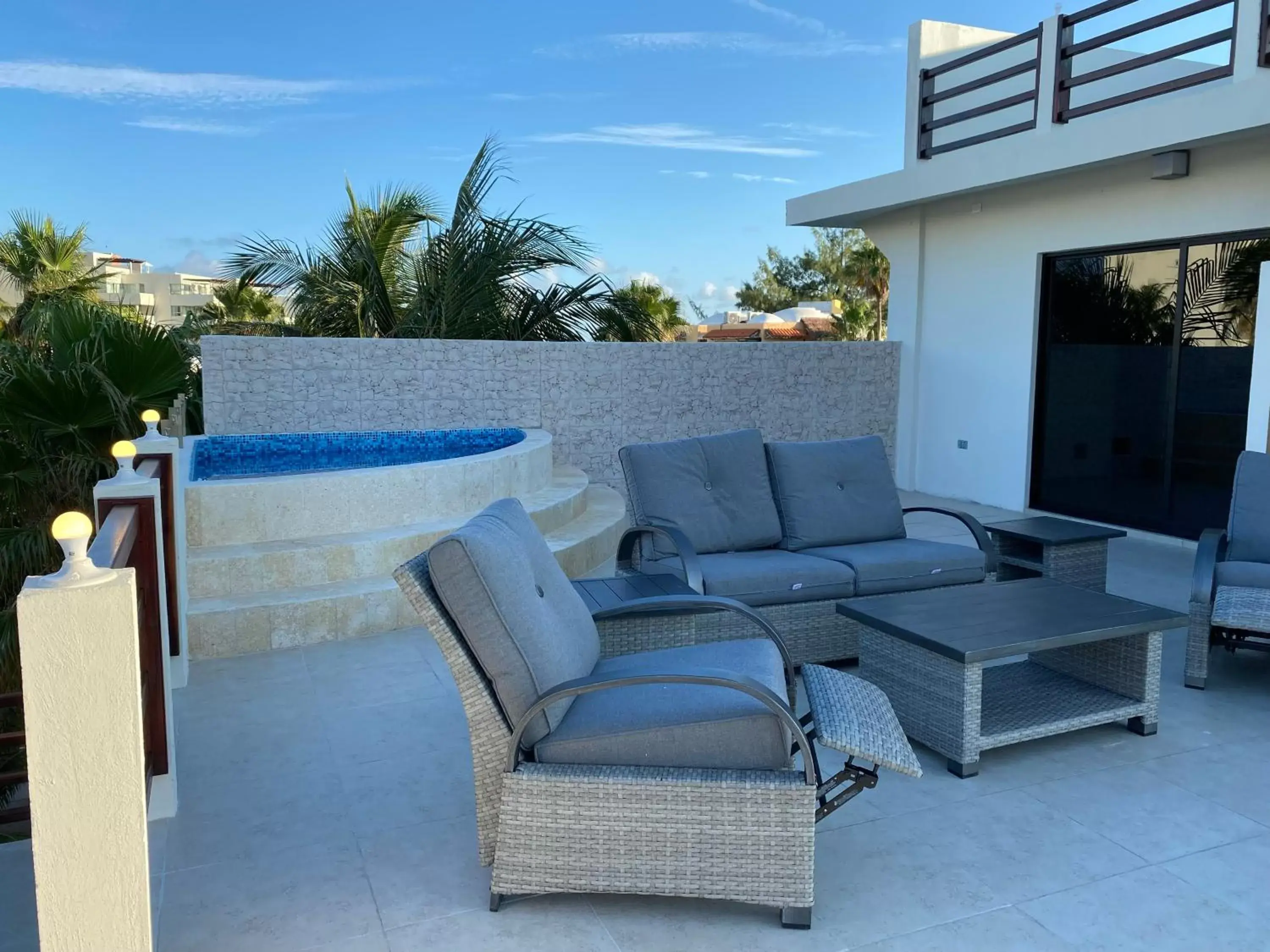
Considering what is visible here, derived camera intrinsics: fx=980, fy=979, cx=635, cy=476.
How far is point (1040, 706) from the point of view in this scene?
141 inches

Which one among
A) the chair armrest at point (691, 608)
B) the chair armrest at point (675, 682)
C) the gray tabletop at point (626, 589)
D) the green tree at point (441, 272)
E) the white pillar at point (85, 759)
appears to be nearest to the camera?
the white pillar at point (85, 759)

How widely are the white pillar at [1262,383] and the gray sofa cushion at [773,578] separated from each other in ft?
10.3

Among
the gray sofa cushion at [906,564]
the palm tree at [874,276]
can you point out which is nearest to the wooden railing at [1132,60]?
the gray sofa cushion at [906,564]

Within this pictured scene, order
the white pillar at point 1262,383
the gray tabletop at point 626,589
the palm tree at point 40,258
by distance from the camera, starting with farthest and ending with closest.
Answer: the palm tree at point 40,258
the white pillar at point 1262,383
the gray tabletop at point 626,589

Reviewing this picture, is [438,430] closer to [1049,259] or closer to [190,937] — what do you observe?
[1049,259]

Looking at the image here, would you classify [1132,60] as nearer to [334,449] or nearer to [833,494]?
[833,494]

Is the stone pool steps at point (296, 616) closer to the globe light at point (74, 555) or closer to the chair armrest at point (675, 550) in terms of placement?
the chair armrest at point (675, 550)

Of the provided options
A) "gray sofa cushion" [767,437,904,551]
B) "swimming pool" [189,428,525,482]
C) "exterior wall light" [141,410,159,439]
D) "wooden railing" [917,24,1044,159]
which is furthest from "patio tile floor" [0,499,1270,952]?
"wooden railing" [917,24,1044,159]

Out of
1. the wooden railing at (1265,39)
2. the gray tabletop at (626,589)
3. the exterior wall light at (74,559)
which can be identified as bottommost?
the gray tabletop at (626,589)

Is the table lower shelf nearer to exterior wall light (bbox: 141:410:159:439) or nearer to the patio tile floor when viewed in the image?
the patio tile floor

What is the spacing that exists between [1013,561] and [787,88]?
1869 centimetres

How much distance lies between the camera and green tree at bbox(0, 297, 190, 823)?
4.56 m

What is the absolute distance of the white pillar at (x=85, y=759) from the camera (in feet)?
5.29

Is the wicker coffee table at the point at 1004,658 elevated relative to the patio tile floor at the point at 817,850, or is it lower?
elevated
